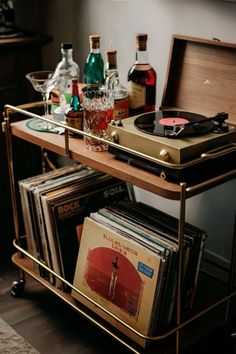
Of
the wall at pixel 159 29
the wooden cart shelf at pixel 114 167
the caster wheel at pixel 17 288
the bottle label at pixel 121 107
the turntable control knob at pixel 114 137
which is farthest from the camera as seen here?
A: the caster wheel at pixel 17 288

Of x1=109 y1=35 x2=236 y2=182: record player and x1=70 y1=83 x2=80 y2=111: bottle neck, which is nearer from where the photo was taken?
x1=109 y1=35 x2=236 y2=182: record player

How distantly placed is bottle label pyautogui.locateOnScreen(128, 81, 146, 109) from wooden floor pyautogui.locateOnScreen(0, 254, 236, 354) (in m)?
0.71

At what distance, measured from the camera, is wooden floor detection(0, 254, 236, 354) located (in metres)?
1.79

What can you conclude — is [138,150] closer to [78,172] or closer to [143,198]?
[78,172]

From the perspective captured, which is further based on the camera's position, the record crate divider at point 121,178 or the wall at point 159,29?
the wall at point 159,29

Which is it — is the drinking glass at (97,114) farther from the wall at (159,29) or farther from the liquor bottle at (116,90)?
the wall at (159,29)

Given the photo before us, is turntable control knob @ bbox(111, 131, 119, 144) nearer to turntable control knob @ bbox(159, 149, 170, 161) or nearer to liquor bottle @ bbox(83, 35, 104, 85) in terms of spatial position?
turntable control knob @ bbox(159, 149, 170, 161)

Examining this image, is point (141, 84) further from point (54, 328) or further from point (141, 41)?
point (54, 328)

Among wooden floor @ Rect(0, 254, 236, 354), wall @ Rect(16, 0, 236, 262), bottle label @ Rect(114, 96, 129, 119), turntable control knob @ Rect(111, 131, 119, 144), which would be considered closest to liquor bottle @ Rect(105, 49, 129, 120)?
bottle label @ Rect(114, 96, 129, 119)

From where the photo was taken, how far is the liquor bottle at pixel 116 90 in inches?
67.7

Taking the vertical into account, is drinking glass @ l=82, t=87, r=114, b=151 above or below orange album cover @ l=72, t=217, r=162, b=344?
above

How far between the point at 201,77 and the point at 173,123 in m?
0.24

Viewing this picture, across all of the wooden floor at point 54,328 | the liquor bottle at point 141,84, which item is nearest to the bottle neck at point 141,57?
the liquor bottle at point 141,84

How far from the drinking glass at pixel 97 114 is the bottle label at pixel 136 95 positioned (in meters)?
0.07
